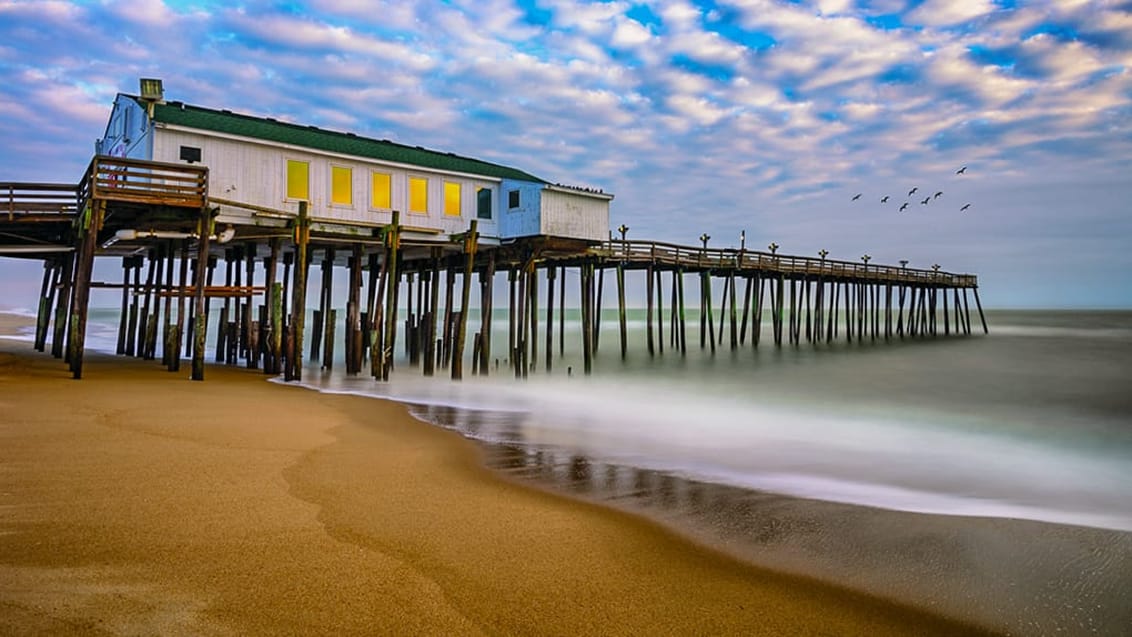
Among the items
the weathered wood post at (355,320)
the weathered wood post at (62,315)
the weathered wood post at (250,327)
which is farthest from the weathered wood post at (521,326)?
the weathered wood post at (62,315)

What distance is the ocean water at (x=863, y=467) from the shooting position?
5393mm

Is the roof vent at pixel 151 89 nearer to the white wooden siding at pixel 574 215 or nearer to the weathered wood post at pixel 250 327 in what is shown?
the weathered wood post at pixel 250 327

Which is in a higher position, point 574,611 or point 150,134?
point 150,134

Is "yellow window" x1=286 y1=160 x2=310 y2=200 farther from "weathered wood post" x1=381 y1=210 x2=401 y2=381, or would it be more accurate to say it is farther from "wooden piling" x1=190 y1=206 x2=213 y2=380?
"wooden piling" x1=190 y1=206 x2=213 y2=380

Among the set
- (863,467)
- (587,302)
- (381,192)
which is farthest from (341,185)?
(863,467)

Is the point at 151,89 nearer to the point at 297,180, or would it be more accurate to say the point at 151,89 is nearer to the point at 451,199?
the point at 297,180

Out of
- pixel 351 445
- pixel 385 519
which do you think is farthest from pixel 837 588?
pixel 351 445

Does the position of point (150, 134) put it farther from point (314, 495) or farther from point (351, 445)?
point (314, 495)

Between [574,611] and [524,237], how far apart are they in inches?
692

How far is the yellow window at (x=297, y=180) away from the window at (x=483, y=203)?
17.1 ft

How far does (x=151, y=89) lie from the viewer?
16.1m

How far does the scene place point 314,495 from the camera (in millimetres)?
6176

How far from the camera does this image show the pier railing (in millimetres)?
25562

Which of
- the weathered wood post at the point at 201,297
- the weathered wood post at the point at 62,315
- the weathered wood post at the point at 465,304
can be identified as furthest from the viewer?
the weathered wood post at the point at 465,304
